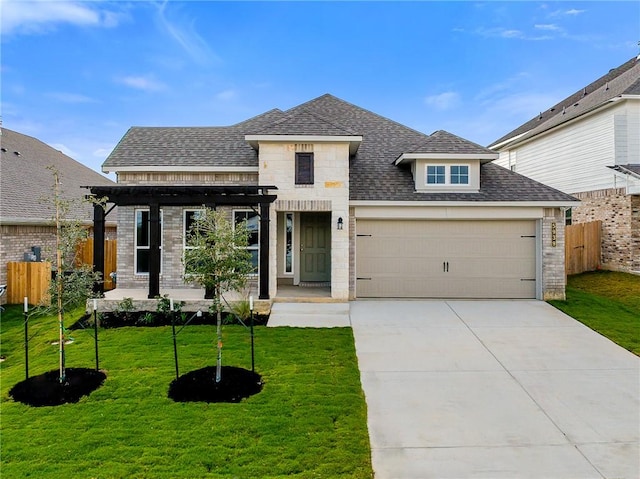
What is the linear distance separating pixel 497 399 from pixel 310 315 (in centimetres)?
508

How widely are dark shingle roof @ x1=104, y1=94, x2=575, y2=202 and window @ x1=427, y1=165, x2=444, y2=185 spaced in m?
0.45

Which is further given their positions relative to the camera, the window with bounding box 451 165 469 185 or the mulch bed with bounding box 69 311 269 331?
the window with bounding box 451 165 469 185

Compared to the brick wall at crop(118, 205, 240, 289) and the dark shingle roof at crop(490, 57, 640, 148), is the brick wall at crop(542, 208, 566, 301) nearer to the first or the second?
the dark shingle roof at crop(490, 57, 640, 148)

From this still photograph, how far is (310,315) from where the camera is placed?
32.7ft

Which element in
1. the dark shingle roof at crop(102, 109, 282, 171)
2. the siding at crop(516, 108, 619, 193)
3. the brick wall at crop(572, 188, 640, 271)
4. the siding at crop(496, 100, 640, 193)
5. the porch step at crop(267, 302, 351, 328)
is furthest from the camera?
the siding at crop(516, 108, 619, 193)

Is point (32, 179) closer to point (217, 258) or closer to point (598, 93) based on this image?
point (217, 258)

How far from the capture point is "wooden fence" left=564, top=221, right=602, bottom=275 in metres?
15.5

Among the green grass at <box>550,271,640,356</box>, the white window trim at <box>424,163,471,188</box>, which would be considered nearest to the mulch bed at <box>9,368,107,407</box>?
the green grass at <box>550,271,640,356</box>

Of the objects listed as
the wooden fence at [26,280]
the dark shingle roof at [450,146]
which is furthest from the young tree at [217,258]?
the wooden fence at [26,280]

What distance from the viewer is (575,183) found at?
57.1 ft

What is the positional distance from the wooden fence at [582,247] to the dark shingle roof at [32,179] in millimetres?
16350

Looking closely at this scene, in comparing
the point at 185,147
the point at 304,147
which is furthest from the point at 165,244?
the point at 304,147

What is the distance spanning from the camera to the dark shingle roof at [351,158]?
1153 centimetres

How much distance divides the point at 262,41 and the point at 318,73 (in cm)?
482
